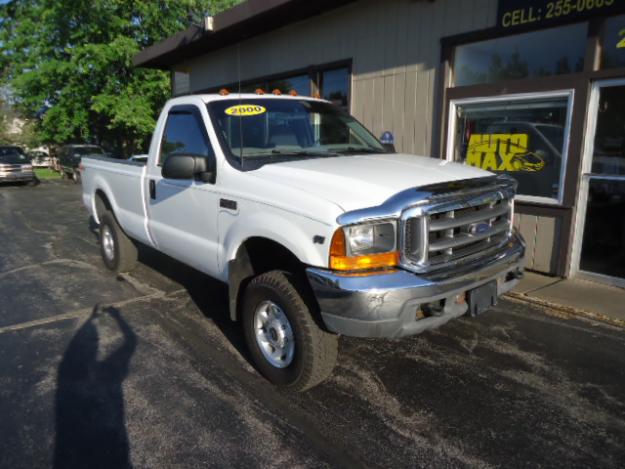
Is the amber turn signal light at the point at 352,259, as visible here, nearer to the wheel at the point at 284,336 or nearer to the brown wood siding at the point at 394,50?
the wheel at the point at 284,336

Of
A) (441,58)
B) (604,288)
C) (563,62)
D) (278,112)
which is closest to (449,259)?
(278,112)

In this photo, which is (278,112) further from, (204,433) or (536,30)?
(536,30)

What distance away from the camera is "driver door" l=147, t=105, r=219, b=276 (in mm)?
3836

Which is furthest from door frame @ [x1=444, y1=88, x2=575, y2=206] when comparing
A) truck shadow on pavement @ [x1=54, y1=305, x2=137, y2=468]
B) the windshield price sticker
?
truck shadow on pavement @ [x1=54, y1=305, x2=137, y2=468]

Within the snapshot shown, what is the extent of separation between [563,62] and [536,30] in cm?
52

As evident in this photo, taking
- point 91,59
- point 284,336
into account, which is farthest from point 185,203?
point 91,59

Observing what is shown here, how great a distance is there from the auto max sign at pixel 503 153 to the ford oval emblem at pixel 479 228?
322 centimetres

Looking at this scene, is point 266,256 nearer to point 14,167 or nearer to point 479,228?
point 479,228

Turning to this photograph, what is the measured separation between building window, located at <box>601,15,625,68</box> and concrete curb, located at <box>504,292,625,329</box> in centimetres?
261

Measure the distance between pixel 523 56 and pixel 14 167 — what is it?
19347 millimetres

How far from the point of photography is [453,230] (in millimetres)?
3076

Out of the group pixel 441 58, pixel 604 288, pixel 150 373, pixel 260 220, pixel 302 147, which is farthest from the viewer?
pixel 441 58

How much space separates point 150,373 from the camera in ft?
11.7

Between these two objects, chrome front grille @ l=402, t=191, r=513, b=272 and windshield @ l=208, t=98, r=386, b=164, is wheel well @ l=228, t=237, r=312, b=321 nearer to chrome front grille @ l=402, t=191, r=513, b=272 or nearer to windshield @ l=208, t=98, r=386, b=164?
windshield @ l=208, t=98, r=386, b=164
